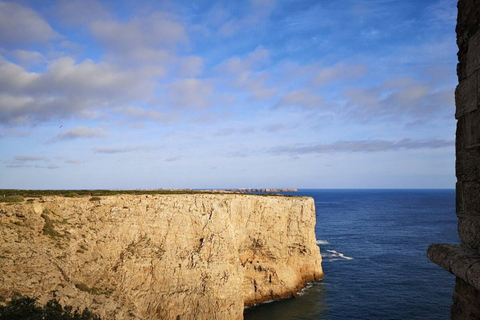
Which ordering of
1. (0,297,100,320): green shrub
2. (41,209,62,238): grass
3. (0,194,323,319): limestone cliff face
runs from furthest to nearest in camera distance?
(41,209,62,238): grass, (0,194,323,319): limestone cliff face, (0,297,100,320): green shrub

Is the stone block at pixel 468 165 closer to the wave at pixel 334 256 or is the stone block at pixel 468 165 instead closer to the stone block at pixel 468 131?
the stone block at pixel 468 131

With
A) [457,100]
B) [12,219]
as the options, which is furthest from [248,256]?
[457,100]

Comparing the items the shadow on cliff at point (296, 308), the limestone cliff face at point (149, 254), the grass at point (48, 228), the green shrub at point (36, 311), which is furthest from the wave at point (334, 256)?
the green shrub at point (36, 311)

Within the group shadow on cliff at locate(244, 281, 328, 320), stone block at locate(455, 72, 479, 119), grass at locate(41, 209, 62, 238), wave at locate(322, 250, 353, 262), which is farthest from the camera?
wave at locate(322, 250, 353, 262)

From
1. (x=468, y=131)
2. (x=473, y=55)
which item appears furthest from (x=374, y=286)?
(x=473, y=55)

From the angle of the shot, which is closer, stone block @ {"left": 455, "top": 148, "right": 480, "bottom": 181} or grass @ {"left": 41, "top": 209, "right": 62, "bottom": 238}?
→ stone block @ {"left": 455, "top": 148, "right": 480, "bottom": 181}

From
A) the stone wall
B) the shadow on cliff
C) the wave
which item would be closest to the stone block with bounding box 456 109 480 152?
the stone wall

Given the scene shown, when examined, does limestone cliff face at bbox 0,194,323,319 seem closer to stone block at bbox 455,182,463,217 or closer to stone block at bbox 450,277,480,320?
stone block at bbox 450,277,480,320
